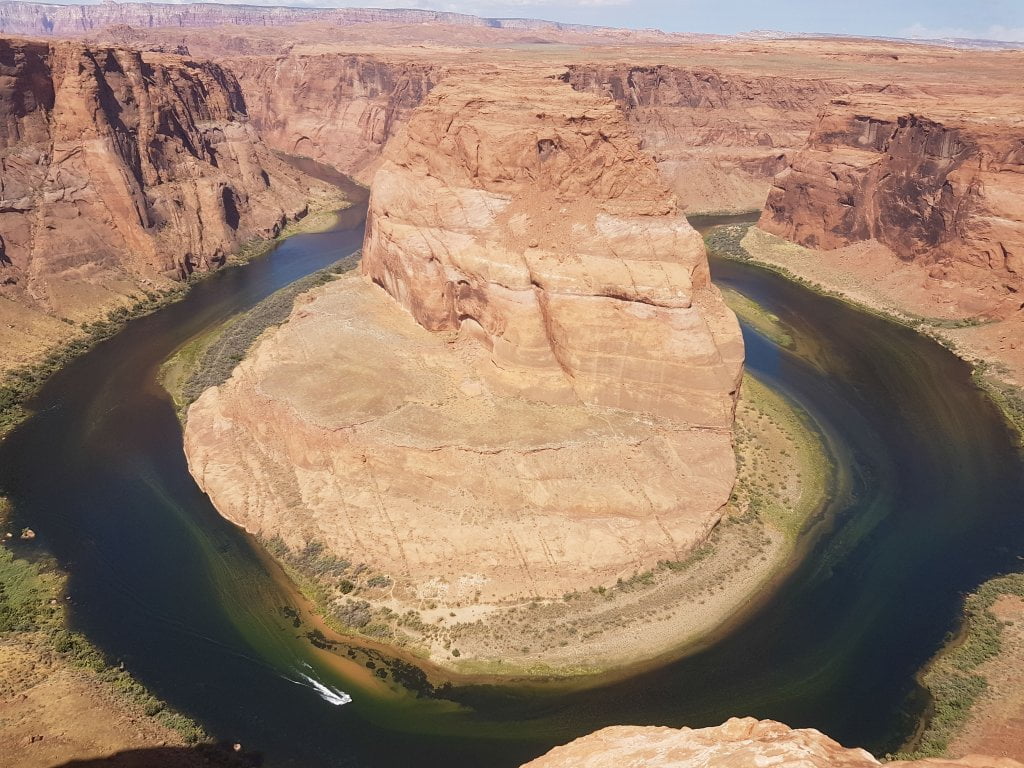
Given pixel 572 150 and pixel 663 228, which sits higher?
pixel 572 150

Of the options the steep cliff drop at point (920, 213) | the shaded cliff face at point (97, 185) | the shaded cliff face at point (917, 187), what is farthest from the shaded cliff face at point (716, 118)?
the shaded cliff face at point (97, 185)

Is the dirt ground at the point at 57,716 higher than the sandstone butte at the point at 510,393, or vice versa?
the sandstone butte at the point at 510,393

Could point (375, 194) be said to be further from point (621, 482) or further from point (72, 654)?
point (72, 654)

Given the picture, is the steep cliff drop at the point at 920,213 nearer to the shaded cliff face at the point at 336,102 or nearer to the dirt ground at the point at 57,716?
the dirt ground at the point at 57,716

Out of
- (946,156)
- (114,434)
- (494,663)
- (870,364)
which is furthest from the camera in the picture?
(946,156)

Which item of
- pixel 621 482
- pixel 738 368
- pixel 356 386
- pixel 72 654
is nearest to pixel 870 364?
pixel 738 368

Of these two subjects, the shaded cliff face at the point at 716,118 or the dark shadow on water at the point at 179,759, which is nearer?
the dark shadow on water at the point at 179,759
